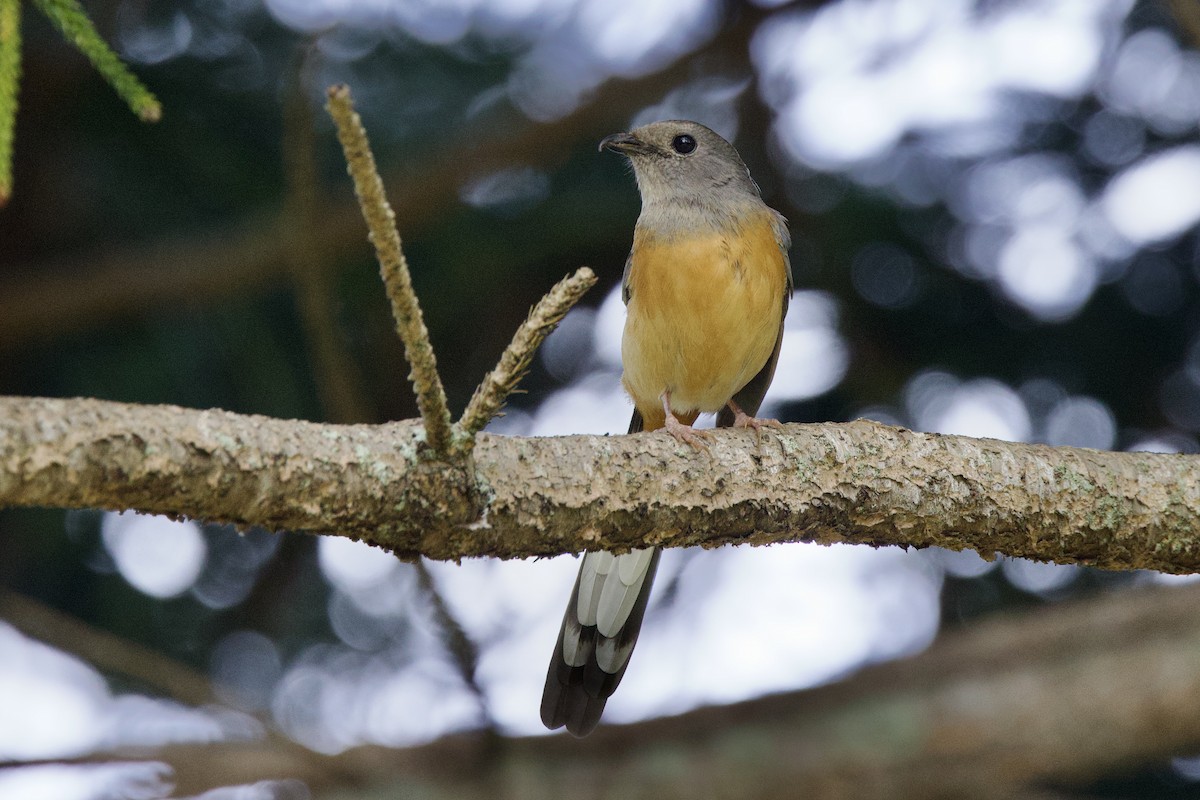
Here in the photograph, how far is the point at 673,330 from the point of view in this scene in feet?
14.8

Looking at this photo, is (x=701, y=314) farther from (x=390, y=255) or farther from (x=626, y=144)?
(x=390, y=255)

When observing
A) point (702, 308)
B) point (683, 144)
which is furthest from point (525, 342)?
point (683, 144)

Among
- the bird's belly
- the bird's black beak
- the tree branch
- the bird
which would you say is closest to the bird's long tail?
the bird

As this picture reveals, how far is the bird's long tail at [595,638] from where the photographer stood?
167 inches

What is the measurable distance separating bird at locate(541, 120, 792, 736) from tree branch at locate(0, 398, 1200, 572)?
1.07 m

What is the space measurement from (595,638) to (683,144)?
2.17 meters

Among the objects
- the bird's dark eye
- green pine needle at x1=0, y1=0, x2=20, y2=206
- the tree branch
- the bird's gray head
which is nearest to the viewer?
green pine needle at x1=0, y1=0, x2=20, y2=206

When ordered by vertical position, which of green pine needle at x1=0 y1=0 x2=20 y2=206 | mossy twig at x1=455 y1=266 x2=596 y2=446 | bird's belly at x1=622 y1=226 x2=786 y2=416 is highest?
green pine needle at x1=0 y1=0 x2=20 y2=206

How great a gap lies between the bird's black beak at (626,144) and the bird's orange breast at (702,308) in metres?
0.50

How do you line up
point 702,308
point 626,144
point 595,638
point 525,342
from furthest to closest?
point 626,144 < point 702,308 < point 595,638 < point 525,342

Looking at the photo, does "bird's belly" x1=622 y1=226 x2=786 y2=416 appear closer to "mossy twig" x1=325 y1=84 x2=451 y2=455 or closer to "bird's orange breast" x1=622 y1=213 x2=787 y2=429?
"bird's orange breast" x1=622 y1=213 x2=787 y2=429

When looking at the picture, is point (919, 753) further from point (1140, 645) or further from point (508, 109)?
point (508, 109)

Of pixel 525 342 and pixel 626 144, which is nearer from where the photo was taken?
pixel 525 342

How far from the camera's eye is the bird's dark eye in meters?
5.11
